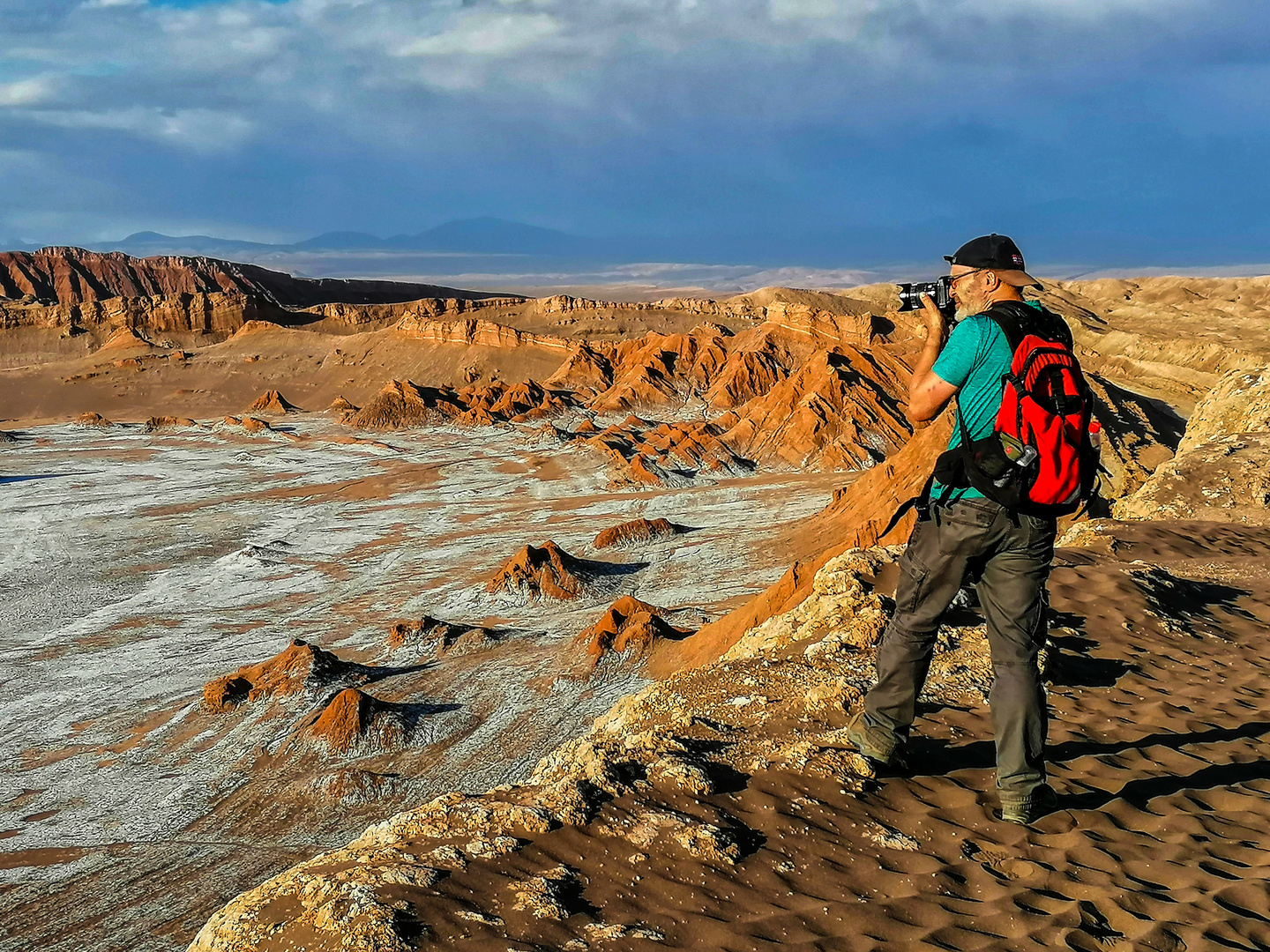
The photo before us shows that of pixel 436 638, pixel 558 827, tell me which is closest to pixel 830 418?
pixel 436 638

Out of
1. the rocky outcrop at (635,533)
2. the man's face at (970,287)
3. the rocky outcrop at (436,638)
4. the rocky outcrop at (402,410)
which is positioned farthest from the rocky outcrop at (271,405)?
the man's face at (970,287)

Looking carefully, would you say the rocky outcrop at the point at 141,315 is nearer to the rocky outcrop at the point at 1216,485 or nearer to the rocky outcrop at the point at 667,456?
the rocky outcrop at the point at 667,456

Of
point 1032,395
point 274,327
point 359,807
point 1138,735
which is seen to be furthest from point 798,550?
point 274,327

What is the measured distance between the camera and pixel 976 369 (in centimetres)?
380

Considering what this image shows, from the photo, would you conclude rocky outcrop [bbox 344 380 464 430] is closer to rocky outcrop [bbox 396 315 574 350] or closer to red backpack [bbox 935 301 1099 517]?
rocky outcrop [bbox 396 315 574 350]

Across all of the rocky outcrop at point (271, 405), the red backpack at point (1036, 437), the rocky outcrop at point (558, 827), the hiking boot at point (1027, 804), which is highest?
the red backpack at point (1036, 437)

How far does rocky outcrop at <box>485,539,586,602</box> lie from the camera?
2389cm

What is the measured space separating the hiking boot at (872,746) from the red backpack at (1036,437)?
4.82 feet

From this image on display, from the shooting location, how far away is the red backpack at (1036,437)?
11.9 feet

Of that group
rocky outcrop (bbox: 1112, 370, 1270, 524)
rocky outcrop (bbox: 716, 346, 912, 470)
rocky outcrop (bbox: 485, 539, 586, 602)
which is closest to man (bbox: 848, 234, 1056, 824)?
rocky outcrop (bbox: 1112, 370, 1270, 524)

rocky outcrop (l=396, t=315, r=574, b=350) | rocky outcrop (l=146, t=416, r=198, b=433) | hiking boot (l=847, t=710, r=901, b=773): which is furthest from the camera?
rocky outcrop (l=396, t=315, r=574, b=350)

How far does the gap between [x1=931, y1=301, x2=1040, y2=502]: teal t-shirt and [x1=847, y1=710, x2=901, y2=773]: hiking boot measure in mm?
1389

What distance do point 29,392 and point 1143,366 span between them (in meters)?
79.5

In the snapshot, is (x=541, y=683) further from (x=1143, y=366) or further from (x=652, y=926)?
(x=1143, y=366)
